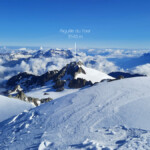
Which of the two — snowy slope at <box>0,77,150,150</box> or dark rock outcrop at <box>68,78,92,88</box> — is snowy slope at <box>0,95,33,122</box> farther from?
dark rock outcrop at <box>68,78,92,88</box>

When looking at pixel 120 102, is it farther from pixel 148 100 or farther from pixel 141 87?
pixel 141 87

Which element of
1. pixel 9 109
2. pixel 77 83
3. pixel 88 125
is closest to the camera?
pixel 88 125

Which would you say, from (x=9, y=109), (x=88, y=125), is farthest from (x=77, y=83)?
(x=88, y=125)

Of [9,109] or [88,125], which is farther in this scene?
[9,109]

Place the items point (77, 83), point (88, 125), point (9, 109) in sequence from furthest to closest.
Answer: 1. point (77, 83)
2. point (9, 109)
3. point (88, 125)

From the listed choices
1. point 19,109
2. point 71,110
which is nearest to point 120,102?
point 71,110

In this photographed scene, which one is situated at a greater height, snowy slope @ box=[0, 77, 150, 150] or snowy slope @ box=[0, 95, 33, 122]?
snowy slope @ box=[0, 77, 150, 150]

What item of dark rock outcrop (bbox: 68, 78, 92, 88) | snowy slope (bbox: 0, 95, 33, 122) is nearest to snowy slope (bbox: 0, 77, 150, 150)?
snowy slope (bbox: 0, 95, 33, 122)

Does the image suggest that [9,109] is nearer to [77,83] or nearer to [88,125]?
[88,125]
